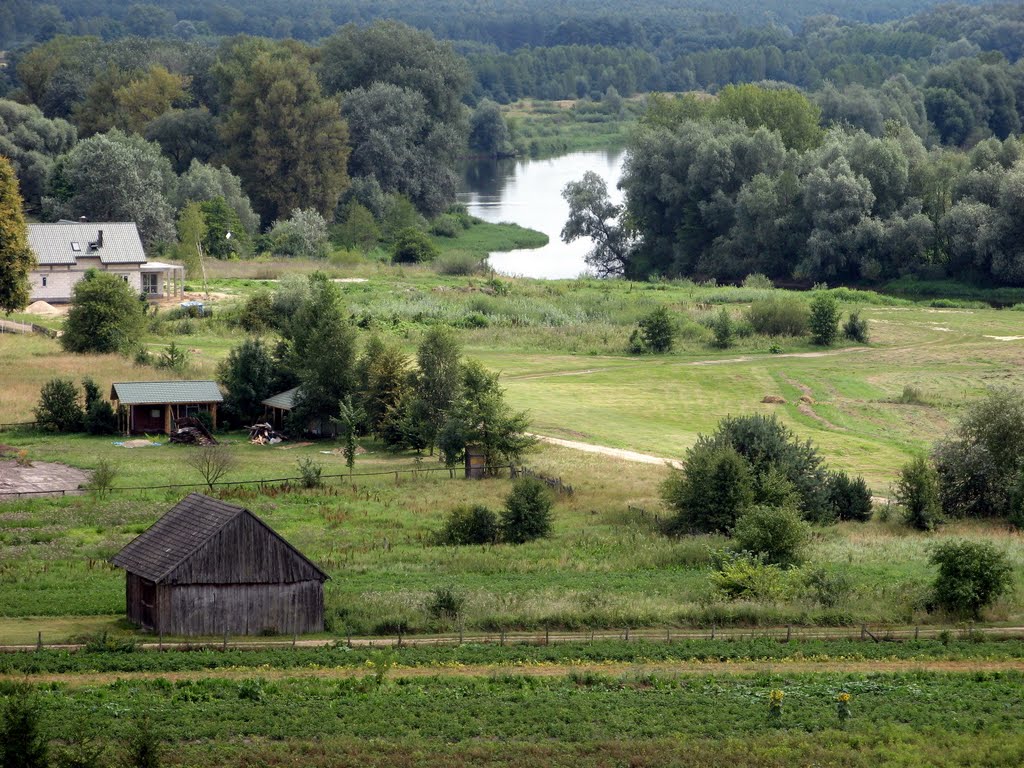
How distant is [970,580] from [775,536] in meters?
6.68

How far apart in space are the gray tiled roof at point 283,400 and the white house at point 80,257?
25154mm

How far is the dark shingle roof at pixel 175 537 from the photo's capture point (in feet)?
128

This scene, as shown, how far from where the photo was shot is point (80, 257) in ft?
293

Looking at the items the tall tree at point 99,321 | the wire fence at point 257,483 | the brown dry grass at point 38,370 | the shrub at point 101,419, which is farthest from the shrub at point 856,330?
the shrub at point 101,419

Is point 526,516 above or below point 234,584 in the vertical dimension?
below

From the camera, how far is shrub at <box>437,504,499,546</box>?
49688 millimetres

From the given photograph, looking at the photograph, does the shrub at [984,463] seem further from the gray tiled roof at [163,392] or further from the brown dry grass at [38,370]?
the brown dry grass at [38,370]

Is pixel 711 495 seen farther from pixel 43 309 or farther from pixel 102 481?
pixel 43 309

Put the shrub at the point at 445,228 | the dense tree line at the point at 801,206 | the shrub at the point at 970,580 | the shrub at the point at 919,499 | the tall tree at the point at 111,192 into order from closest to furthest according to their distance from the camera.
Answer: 1. the shrub at the point at 970,580
2. the shrub at the point at 919,499
3. the tall tree at the point at 111,192
4. the dense tree line at the point at 801,206
5. the shrub at the point at 445,228

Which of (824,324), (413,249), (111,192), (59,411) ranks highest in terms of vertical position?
(111,192)

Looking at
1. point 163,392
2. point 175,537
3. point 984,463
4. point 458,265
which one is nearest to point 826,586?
point 984,463

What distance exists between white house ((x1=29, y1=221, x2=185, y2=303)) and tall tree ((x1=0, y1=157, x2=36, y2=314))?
1533cm

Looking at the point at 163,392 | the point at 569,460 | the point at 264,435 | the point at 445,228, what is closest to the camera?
the point at 569,460

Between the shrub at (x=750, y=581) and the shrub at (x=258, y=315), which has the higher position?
the shrub at (x=258, y=315)
